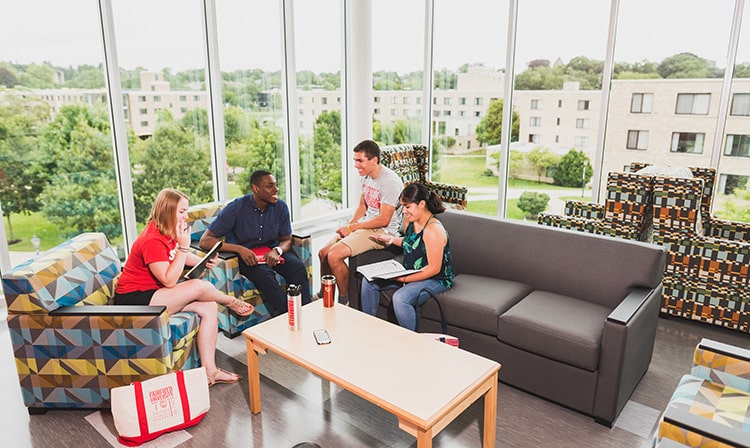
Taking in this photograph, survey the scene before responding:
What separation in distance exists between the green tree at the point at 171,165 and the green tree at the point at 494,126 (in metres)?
3.12

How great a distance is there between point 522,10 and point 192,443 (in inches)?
202

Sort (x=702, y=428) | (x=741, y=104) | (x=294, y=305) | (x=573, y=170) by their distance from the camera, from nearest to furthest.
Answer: (x=702, y=428), (x=294, y=305), (x=741, y=104), (x=573, y=170)

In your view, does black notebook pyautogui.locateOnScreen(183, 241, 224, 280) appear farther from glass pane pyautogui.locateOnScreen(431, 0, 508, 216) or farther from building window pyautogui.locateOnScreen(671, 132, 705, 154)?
building window pyautogui.locateOnScreen(671, 132, 705, 154)

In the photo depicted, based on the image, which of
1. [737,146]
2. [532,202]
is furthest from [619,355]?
[532,202]

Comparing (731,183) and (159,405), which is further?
(731,183)

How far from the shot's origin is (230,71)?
16.9 feet

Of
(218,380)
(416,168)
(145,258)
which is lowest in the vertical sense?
(218,380)

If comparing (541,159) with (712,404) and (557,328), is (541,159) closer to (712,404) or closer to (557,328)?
(557,328)

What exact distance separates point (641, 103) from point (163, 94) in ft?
14.8

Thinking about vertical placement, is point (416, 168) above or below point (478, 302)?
above

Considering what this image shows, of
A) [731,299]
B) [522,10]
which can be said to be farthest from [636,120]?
[731,299]

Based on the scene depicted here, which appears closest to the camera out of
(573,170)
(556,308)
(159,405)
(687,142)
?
(159,405)

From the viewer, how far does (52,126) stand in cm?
410

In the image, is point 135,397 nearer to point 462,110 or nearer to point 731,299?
point 731,299
